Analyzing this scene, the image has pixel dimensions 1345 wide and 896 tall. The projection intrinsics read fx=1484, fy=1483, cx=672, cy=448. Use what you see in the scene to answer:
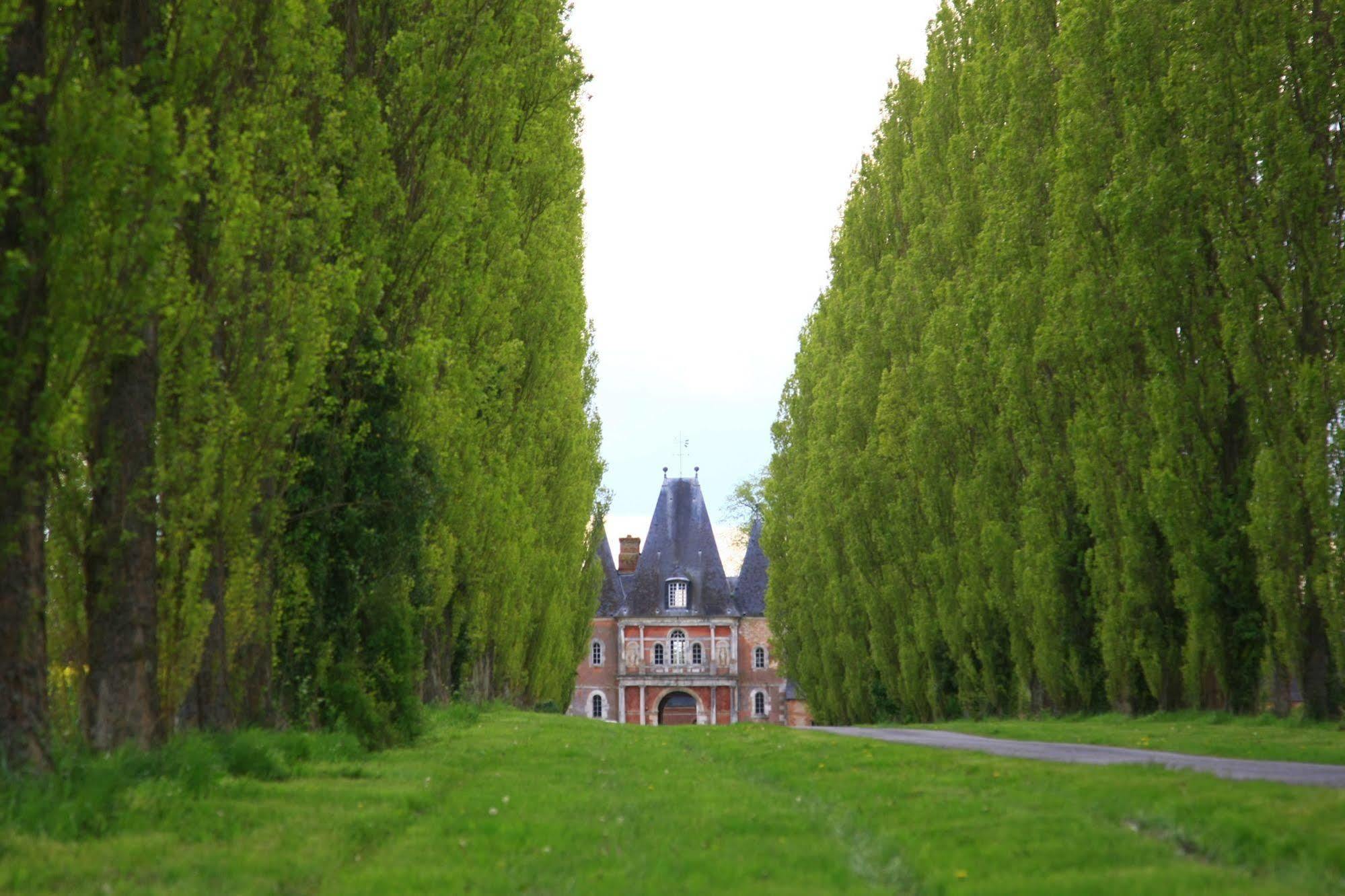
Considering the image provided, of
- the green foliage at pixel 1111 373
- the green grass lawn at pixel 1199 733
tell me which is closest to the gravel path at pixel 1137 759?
the green grass lawn at pixel 1199 733

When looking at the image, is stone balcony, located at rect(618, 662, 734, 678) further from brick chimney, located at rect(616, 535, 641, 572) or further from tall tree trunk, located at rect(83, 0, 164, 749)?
tall tree trunk, located at rect(83, 0, 164, 749)

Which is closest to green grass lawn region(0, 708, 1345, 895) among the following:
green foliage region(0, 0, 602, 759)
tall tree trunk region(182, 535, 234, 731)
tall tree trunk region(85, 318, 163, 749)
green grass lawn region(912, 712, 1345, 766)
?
tall tree trunk region(85, 318, 163, 749)

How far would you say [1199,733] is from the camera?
17.7 m

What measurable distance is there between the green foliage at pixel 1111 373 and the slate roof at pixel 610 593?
46.6 metres

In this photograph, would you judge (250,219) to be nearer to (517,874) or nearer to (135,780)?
(135,780)

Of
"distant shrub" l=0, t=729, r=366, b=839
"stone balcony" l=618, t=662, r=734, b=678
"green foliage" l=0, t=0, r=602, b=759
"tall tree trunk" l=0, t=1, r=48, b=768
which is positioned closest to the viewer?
"distant shrub" l=0, t=729, r=366, b=839

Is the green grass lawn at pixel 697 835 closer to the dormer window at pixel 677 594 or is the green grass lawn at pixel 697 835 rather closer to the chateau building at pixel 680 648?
the chateau building at pixel 680 648

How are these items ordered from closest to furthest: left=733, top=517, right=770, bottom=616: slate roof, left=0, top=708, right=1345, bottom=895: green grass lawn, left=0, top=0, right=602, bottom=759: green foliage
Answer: left=0, top=708, right=1345, bottom=895: green grass lawn < left=0, top=0, right=602, bottom=759: green foliage < left=733, top=517, right=770, bottom=616: slate roof

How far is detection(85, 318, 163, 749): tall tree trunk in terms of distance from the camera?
11.0 metres

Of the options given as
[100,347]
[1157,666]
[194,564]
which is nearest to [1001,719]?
[1157,666]

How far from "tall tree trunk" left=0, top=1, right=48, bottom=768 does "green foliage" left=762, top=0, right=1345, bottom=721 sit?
14210 millimetres

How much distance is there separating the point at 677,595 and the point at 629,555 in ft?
21.8

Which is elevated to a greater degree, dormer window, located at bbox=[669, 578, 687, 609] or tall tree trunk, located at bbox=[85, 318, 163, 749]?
dormer window, located at bbox=[669, 578, 687, 609]

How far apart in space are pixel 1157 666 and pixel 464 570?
1174cm
